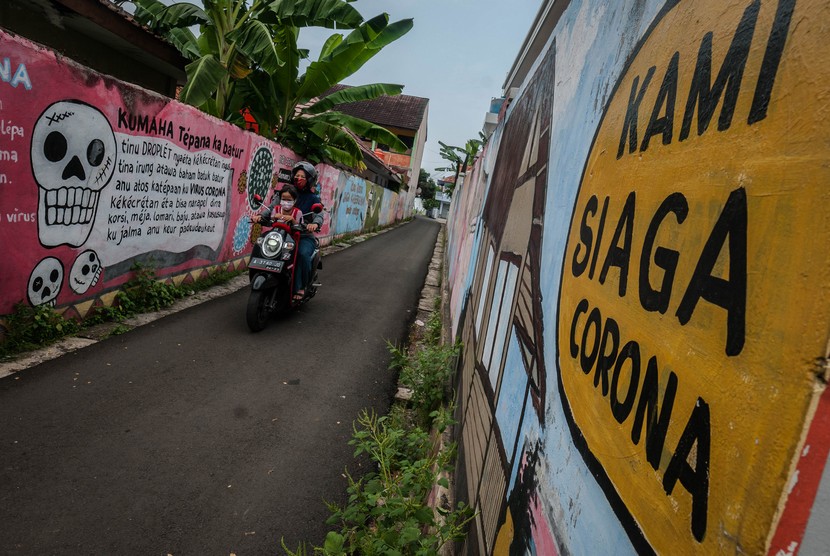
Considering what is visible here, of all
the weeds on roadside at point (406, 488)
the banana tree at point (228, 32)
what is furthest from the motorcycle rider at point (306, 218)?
the weeds on roadside at point (406, 488)

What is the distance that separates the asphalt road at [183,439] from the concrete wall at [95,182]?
32.7 inches

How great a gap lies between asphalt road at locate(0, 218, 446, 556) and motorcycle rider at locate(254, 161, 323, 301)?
0.79 meters

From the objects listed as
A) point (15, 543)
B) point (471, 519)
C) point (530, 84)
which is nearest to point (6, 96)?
point (15, 543)

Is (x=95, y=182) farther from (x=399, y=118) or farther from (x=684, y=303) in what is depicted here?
(x=399, y=118)

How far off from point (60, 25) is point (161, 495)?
26.9 ft

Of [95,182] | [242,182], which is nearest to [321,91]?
[242,182]

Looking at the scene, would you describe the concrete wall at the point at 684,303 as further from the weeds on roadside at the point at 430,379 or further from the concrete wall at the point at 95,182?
the concrete wall at the point at 95,182

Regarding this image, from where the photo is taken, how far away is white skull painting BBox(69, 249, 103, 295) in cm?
473

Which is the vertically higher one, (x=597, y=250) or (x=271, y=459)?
(x=597, y=250)

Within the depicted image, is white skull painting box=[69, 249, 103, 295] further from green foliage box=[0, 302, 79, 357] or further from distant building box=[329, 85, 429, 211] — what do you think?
distant building box=[329, 85, 429, 211]

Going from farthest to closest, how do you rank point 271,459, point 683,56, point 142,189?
point 142,189 → point 271,459 → point 683,56

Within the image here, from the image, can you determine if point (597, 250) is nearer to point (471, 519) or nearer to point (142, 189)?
point (471, 519)

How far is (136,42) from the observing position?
25.0 ft

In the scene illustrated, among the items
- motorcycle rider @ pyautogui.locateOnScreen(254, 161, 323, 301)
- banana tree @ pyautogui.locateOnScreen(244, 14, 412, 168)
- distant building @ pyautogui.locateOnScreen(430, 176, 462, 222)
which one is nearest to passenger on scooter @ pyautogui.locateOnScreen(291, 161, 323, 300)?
motorcycle rider @ pyautogui.locateOnScreen(254, 161, 323, 301)
